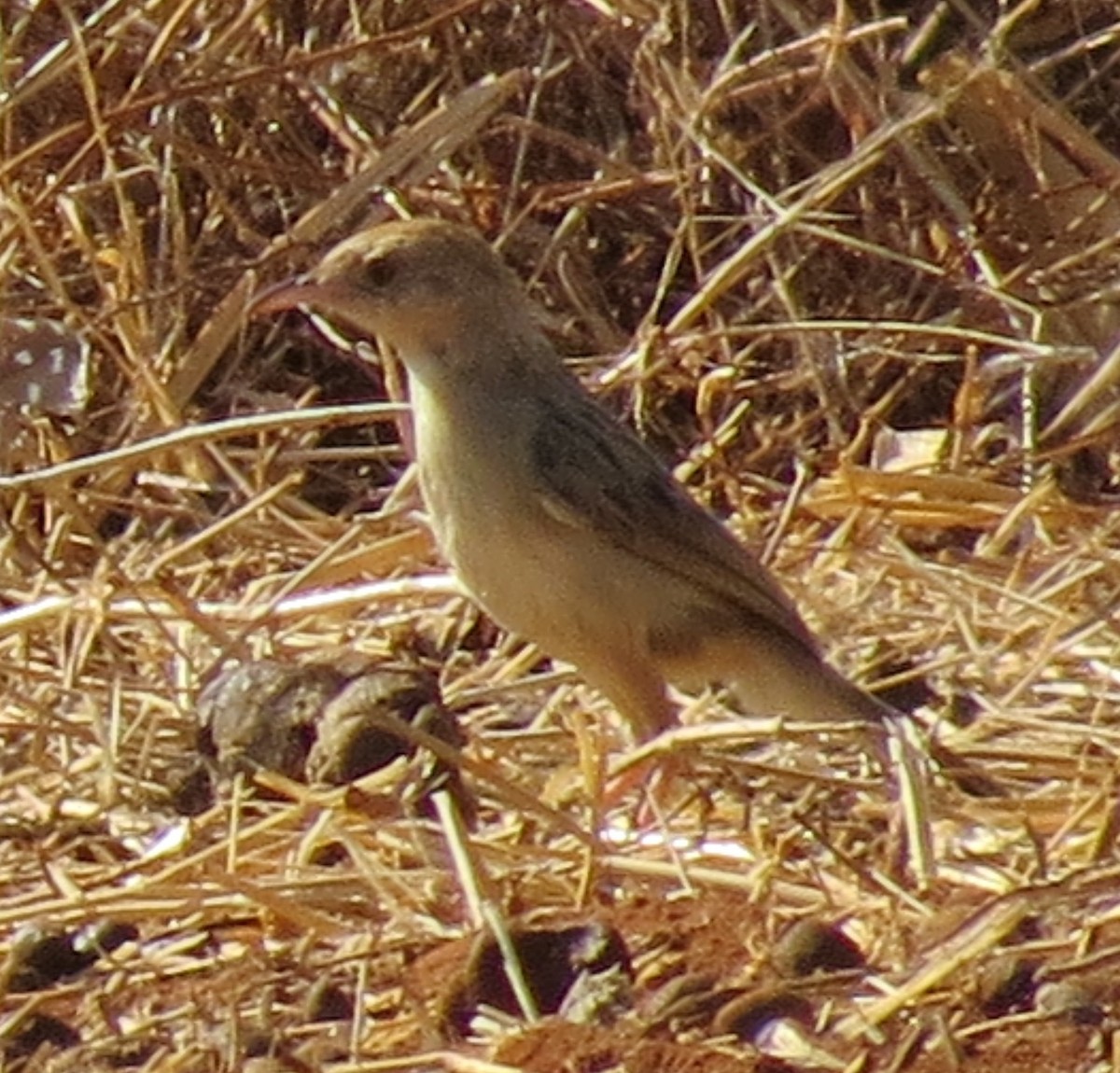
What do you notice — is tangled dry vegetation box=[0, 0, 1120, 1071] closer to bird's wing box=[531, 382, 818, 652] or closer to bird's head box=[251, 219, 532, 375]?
bird's wing box=[531, 382, 818, 652]

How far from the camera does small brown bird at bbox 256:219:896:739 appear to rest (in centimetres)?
519

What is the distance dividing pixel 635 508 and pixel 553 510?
0.57 feet

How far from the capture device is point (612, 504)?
17.3ft

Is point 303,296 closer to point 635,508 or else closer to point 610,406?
point 635,508

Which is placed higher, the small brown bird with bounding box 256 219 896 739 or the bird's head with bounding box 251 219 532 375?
the bird's head with bounding box 251 219 532 375

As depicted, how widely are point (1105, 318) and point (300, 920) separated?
283 centimetres

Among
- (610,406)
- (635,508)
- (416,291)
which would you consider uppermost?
(416,291)

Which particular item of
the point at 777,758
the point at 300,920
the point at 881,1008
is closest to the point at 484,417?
the point at 777,758

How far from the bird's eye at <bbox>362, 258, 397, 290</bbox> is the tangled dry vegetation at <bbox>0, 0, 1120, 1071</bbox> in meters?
0.68

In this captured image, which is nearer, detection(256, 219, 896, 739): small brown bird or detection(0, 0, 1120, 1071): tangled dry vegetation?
detection(0, 0, 1120, 1071): tangled dry vegetation

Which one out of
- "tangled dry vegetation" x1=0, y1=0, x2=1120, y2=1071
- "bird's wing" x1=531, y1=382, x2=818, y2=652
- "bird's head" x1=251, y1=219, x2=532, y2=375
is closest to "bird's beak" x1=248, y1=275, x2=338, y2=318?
"bird's head" x1=251, y1=219, x2=532, y2=375

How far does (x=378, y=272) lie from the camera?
526 cm

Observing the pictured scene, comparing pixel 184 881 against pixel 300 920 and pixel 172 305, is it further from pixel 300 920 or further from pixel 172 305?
pixel 172 305

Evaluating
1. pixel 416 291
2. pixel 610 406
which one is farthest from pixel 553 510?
pixel 610 406
